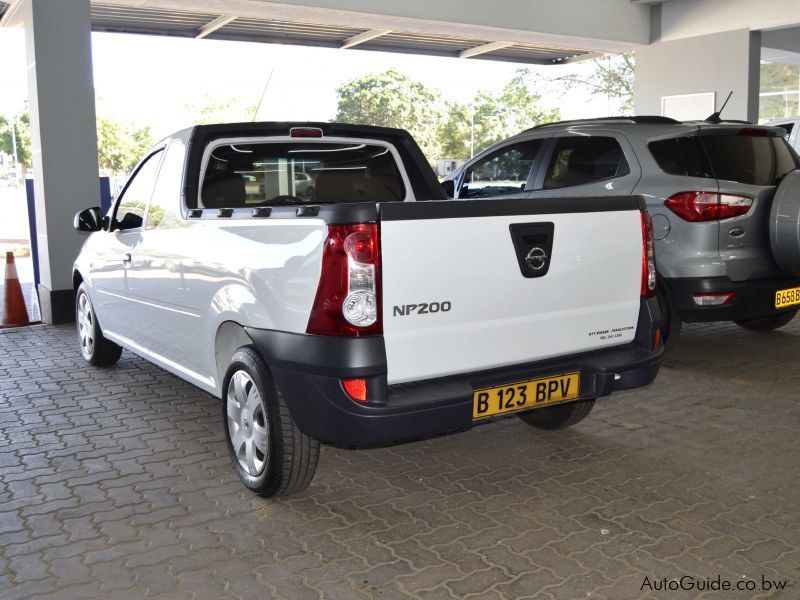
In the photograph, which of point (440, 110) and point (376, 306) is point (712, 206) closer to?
point (376, 306)

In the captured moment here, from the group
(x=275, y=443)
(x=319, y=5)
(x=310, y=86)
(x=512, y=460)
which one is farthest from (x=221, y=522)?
(x=310, y=86)

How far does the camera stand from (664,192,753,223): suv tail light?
5676mm

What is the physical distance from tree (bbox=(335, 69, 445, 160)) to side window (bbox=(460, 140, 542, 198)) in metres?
17.5

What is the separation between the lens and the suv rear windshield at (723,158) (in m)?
5.85

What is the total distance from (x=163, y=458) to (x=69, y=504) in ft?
2.17

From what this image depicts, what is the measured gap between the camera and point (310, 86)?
2352 centimetres

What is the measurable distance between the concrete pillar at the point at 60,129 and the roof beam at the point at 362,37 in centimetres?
638

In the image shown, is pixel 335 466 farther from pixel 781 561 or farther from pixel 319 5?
pixel 319 5

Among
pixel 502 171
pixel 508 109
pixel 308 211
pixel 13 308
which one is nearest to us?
pixel 308 211

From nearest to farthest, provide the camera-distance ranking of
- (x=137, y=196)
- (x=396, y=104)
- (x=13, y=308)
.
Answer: (x=137, y=196) → (x=13, y=308) → (x=396, y=104)

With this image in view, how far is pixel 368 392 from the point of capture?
309 centimetres

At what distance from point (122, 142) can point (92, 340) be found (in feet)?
103

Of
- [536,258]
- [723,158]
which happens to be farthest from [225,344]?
[723,158]
